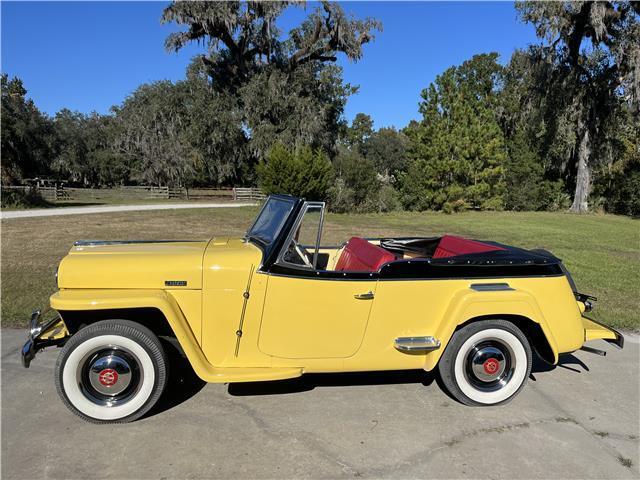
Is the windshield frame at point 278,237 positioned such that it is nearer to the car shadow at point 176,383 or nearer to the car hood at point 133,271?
the car hood at point 133,271

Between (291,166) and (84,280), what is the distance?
58.9ft

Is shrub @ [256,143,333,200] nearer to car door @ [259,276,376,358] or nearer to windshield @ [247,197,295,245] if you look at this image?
windshield @ [247,197,295,245]

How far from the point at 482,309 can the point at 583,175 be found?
28.0m

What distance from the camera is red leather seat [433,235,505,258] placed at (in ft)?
12.8

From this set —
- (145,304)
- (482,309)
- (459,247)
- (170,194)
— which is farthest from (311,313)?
(170,194)

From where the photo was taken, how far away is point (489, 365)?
3.40m

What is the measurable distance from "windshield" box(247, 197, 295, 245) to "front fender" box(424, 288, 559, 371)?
1395 millimetres

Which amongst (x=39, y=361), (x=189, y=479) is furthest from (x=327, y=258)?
(x=39, y=361)

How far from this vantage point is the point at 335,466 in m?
2.61

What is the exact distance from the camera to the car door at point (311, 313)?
3133mm

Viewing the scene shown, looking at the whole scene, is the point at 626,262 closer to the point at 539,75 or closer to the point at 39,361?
the point at 39,361

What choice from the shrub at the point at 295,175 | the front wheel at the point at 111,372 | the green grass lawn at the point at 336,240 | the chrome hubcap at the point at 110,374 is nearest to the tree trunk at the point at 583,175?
the green grass lawn at the point at 336,240

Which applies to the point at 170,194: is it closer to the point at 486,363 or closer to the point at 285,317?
the point at 285,317

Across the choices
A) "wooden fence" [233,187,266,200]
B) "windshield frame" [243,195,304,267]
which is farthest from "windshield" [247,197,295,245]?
"wooden fence" [233,187,266,200]
